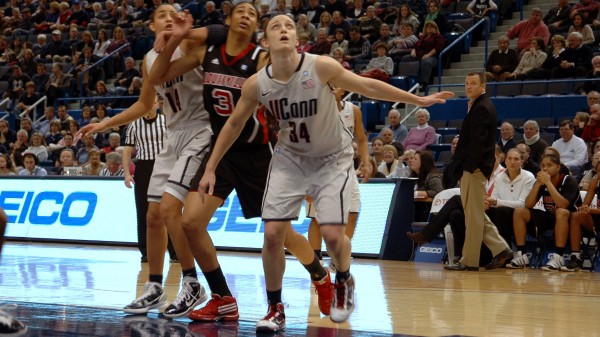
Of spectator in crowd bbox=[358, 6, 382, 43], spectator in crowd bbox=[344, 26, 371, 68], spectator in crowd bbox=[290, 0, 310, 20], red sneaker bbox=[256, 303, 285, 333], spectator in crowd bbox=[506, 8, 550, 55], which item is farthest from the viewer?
spectator in crowd bbox=[290, 0, 310, 20]

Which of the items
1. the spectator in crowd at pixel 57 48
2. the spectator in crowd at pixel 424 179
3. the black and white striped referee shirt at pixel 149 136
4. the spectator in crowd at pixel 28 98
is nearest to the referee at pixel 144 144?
the black and white striped referee shirt at pixel 149 136

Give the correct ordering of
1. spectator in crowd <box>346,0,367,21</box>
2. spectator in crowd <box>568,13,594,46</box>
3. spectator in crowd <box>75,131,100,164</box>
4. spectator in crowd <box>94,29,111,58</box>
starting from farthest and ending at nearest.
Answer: spectator in crowd <box>94,29,111,58</box> < spectator in crowd <box>346,0,367,21</box> < spectator in crowd <box>75,131,100,164</box> < spectator in crowd <box>568,13,594,46</box>

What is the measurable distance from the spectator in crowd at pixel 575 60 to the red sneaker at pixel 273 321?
992 centimetres

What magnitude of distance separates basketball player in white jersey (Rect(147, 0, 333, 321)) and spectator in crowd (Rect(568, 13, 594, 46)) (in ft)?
32.7

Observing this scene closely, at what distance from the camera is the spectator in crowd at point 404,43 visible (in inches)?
674

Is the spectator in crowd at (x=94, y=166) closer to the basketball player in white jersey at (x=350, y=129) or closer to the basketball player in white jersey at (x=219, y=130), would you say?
the basketball player in white jersey at (x=350, y=129)

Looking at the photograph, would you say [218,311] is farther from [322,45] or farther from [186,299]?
[322,45]

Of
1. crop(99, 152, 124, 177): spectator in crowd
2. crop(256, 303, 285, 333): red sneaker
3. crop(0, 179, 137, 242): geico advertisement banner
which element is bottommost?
crop(0, 179, 137, 242): geico advertisement banner

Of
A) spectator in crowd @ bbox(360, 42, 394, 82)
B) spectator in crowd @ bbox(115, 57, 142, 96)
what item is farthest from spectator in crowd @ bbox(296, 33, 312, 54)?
spectator in crowd @ bbox(115, 57, 142, 96)

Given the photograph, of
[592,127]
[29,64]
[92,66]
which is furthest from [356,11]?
[29,64]

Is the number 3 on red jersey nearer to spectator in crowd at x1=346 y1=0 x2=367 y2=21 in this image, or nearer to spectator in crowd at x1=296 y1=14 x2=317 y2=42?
spectator in crowd at x1=296 y1=14 x2=317 y2=42

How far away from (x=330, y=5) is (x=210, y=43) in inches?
527

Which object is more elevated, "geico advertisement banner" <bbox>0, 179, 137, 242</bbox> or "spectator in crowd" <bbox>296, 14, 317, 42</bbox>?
"spectator in crowd" <bbox>296, 14, 317, 42</bbox>

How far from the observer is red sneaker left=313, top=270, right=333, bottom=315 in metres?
6.32
